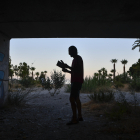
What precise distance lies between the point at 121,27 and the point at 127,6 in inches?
48.9

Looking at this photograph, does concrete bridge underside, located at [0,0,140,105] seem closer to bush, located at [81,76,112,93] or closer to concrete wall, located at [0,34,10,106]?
concrete wall, located at [0,34,10,106]

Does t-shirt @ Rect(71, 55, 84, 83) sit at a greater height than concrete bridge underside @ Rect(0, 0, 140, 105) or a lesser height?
lesser

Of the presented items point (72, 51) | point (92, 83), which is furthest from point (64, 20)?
point (92, 83)

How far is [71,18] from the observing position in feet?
13.9

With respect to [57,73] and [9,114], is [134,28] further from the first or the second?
[57,73]

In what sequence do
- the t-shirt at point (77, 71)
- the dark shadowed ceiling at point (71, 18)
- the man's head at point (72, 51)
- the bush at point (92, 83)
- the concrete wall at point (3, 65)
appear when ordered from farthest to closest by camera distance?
the bush at point (92, 83)
the concrete wall at point (3, 65)
the man's head at point (72, 51)
the t-shirt at point (77, 71)
the dark shadowed ceiling at point (71, 18)

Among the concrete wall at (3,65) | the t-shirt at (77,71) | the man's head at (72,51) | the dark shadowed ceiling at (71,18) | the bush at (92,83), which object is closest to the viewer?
the dark shadowed ceiling at (71,18)

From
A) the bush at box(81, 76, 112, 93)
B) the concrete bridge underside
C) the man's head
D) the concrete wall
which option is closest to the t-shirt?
the man's head

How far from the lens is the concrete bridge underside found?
3580 mm

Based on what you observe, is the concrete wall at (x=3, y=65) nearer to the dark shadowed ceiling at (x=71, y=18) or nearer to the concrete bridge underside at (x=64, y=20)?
the concrete bridge underside at (x=64, y=20)

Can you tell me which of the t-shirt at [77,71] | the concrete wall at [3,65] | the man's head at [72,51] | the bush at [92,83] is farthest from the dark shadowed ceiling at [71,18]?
the bush at [92,83]

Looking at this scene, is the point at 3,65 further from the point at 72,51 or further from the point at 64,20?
the point at 72,51

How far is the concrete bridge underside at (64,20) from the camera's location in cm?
358

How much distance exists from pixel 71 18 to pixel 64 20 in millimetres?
210
